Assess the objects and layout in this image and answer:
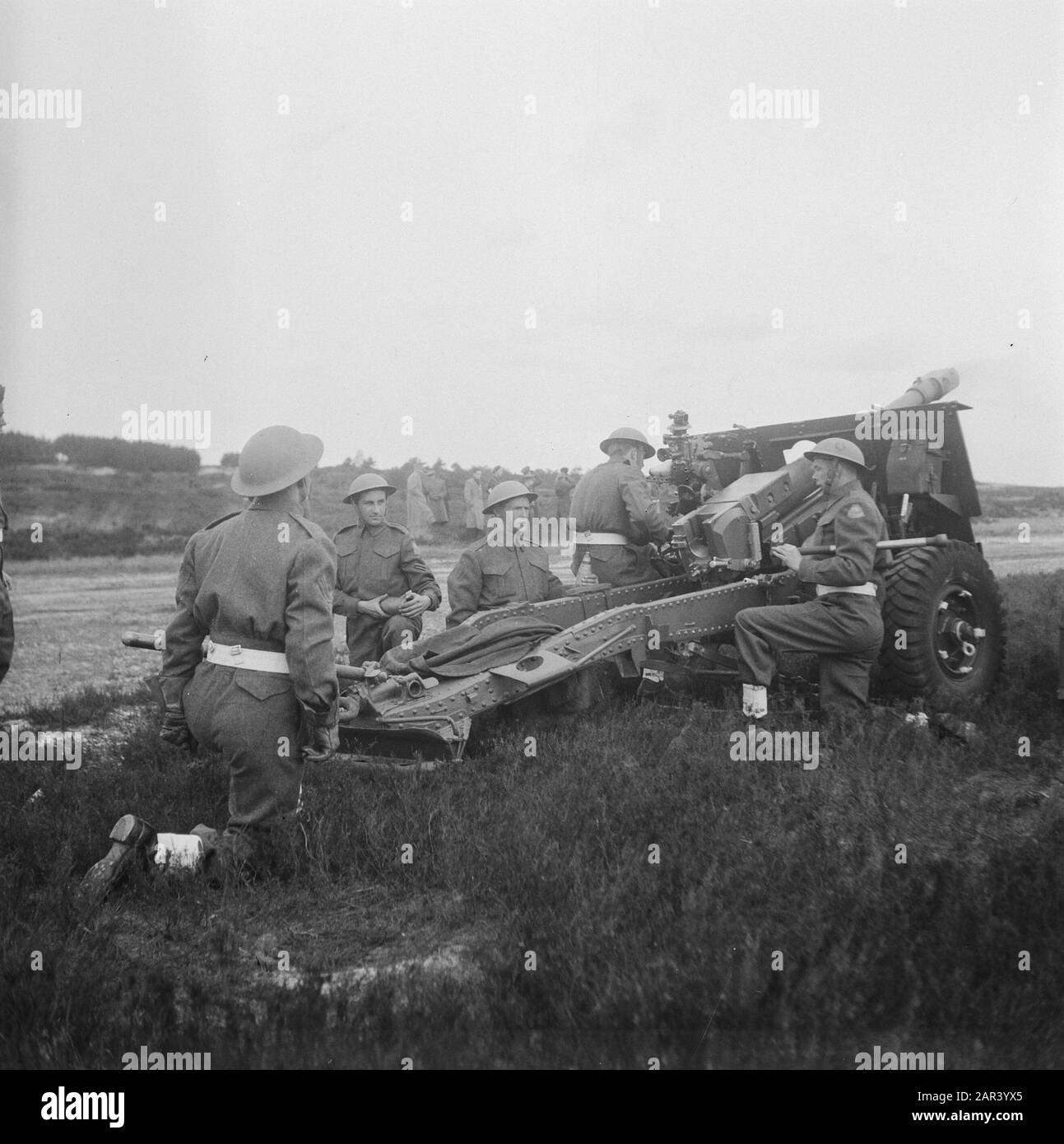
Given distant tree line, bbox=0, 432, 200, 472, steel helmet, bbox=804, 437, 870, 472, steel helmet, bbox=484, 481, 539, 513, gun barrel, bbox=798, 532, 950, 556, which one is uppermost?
distant tree line, bbox=0, 432, 200, 472

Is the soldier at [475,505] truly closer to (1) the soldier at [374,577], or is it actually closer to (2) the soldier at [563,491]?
(2) the soldier at [563,491]

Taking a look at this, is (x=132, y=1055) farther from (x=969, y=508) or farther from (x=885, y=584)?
(x=969, y=508)

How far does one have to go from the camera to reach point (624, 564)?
25.2 feet

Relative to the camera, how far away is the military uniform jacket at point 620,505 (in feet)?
24.5

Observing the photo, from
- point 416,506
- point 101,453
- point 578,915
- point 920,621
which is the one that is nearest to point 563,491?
point 416,506

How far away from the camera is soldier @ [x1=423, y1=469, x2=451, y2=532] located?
867 inches

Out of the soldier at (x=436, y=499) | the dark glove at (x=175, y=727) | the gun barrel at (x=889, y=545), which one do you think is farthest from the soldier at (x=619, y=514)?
the soldier at (x=436, y=499)

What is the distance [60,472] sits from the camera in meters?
18.8

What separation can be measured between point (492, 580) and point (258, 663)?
300 cm

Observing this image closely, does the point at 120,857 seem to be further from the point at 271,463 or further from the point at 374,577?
the point at 374,577

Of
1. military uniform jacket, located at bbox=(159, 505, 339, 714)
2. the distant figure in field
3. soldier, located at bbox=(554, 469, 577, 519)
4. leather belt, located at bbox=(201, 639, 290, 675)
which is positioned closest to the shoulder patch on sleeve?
military uniform jacket, located at bbox=(159, 505, 339, 714)

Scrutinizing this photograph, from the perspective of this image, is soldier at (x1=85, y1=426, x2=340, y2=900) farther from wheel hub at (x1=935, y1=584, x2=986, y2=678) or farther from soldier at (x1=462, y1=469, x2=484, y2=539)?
soldier at (x1=462, y1=469, x2=484, y2=539)

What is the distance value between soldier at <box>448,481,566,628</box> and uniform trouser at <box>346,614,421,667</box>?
0.30 metres
